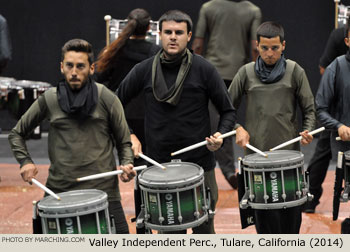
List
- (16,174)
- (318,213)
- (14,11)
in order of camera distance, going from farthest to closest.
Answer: (14,11)
(16,174)
(318,213)

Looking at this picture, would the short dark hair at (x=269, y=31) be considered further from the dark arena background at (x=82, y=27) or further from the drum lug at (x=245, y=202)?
the dark arena background at (x=82, y=27)

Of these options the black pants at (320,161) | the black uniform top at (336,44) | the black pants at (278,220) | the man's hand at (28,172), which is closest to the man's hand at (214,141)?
the black pants at (278,220)

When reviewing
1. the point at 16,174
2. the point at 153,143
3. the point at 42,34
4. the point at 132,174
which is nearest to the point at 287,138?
the point at 153,143

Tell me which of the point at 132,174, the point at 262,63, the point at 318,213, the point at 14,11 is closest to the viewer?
the point at 132,174

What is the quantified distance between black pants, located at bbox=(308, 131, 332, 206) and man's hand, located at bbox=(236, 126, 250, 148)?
146 centimetres

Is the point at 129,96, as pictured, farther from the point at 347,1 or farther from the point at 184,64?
the point at 347,1

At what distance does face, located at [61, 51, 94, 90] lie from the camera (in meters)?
4.83

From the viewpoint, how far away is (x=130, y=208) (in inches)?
292

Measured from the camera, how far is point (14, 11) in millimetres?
11164

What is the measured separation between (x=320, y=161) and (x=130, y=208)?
173cm

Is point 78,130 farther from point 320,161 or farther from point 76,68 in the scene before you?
point 320,161

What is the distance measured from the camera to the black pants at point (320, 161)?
6.85 metres

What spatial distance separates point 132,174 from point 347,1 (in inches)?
253

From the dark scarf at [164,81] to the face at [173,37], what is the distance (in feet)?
0.17
